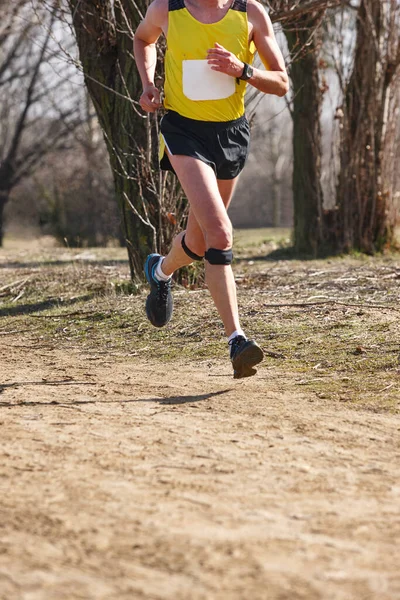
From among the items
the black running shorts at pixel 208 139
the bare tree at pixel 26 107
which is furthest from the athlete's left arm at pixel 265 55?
the bare tree at pixel 26 107

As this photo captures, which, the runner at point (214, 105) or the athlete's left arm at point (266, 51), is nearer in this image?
the runner at point (214, 105)

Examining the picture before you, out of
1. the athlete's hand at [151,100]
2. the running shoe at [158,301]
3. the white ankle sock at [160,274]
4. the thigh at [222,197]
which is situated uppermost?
the athlete's hand at [151,100]

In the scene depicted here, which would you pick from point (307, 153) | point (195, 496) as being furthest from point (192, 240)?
point (307, 153)

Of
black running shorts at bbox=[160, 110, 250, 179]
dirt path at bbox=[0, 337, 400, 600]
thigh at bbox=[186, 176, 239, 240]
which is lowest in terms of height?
dirt path at bbox=[0, 337, 400, 600]

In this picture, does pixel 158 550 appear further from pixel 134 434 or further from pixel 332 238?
pixel 332 238

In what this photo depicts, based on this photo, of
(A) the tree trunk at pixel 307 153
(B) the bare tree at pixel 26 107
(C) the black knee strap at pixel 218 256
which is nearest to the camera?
(C) the black knee strap at pixel 218 256

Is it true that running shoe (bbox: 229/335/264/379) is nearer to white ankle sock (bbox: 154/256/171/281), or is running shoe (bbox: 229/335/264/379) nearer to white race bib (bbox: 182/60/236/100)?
white ankle sock (bbox: 154/256/171/281)

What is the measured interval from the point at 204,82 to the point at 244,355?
1424 mm

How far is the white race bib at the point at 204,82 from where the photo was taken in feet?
14.5

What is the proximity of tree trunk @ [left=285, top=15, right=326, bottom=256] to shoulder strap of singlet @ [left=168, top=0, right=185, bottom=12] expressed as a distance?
6914 mm

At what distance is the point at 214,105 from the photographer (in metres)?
4.52

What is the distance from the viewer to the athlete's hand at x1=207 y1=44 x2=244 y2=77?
4219mm

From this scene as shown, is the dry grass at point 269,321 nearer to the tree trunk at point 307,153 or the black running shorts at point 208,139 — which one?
the black running shorts at point 208,139

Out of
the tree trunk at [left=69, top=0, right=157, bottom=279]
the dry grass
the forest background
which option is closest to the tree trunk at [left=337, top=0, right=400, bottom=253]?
the forest background
